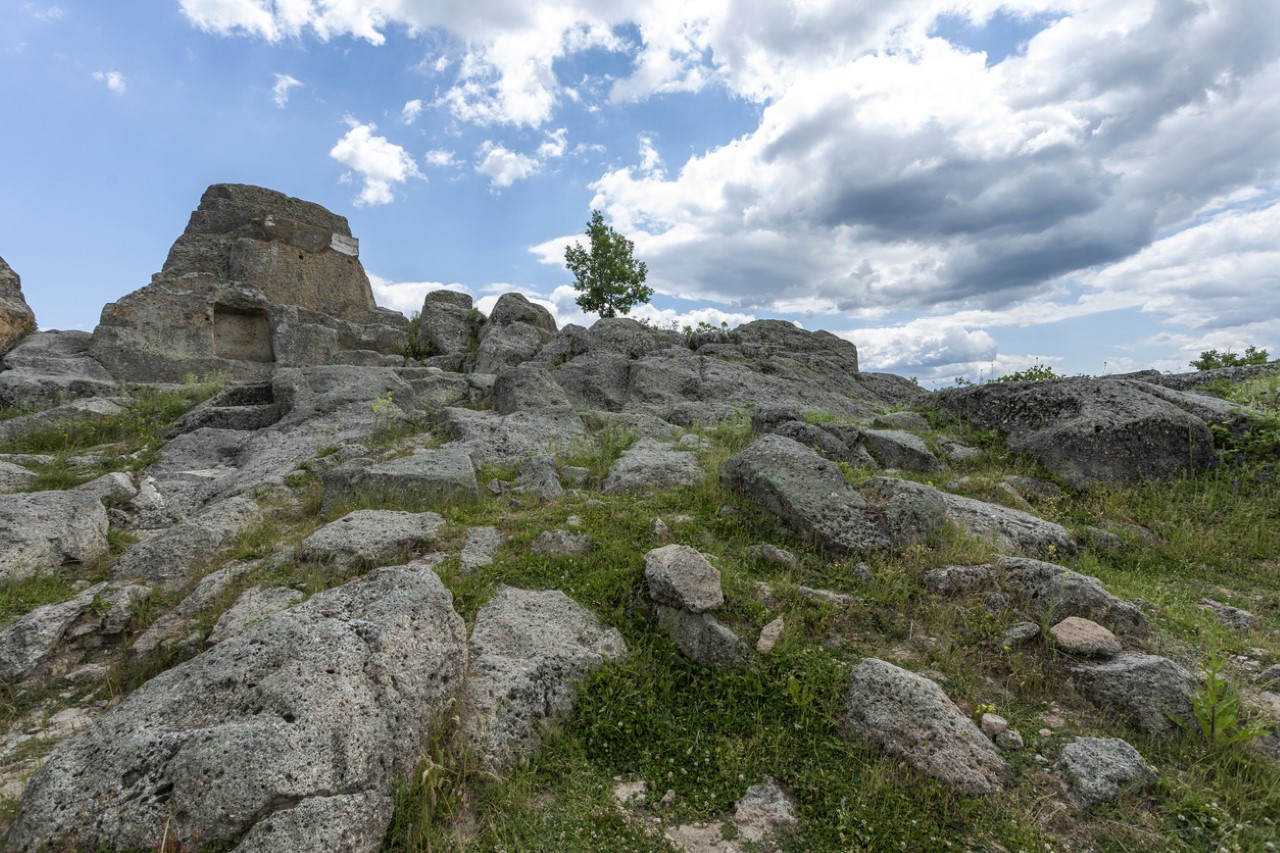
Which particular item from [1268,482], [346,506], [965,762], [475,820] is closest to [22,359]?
[346,506]

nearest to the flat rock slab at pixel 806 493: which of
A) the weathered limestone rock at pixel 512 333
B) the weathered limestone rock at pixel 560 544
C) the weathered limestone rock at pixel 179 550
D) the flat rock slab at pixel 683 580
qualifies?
the flat rock slab at pixel 683 580

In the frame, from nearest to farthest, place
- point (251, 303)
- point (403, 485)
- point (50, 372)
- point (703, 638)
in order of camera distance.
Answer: point (703, 638) → point (403, 485) → point (50, 372) → point (251, 303)

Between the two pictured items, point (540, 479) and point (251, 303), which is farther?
point (251, 303)

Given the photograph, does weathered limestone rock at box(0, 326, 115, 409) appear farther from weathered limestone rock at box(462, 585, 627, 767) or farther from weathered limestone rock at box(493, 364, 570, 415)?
weathered limestone rock at box(462, 585, 627, 767)

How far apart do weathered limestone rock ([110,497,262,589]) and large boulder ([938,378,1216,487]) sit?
1143 cm

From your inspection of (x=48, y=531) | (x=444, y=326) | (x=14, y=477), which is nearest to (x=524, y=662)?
(x=48, y=531)

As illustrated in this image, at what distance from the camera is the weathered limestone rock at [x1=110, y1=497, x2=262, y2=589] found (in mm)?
6387

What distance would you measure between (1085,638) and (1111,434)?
5369mm

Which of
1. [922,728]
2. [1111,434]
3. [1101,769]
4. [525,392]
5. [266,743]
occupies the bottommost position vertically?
[1101,769]

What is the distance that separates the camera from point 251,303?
18391mm

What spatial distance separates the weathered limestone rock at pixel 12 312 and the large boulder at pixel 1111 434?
23.5 m

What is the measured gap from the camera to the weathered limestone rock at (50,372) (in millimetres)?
12656

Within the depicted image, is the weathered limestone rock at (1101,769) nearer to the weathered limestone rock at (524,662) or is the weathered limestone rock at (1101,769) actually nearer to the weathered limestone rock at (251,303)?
the weathered limestone rock at (524,662)

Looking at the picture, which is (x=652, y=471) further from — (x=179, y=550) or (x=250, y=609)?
(x=179, y=550)
